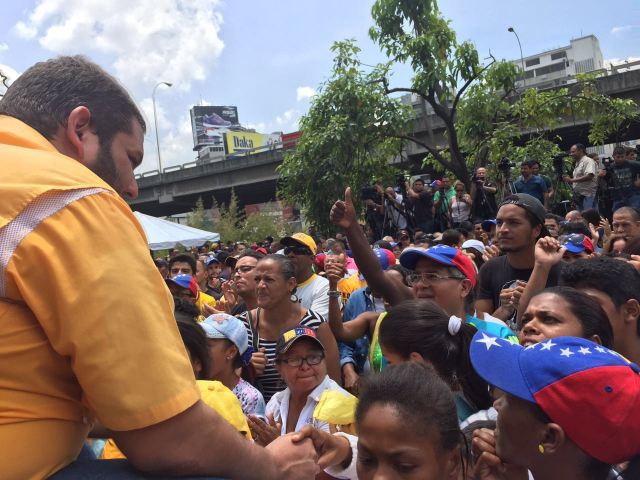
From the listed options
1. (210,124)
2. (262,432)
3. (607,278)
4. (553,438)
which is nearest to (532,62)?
(210,124)

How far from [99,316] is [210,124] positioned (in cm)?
10181

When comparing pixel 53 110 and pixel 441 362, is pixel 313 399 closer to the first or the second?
pixel 441 362

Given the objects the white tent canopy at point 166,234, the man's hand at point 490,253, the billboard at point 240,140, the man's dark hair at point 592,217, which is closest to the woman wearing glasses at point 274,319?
the man's hand at point 490,253

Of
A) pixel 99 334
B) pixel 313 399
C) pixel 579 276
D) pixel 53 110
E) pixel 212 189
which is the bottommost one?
pixel 313 399

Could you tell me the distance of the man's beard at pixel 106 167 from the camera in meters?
1.47

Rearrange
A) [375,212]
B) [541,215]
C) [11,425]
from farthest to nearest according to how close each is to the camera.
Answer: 1. [375,212]
2. [541,215]
3. [11,425]

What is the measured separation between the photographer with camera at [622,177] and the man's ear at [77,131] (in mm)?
8003

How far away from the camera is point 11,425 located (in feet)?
3.61

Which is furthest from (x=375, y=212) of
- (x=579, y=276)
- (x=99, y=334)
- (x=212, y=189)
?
(x=212, y=189)

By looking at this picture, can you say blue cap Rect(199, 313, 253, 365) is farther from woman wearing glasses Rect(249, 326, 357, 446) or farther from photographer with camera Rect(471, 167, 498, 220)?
photographer with camera Rect(471, 167, 498, 220)

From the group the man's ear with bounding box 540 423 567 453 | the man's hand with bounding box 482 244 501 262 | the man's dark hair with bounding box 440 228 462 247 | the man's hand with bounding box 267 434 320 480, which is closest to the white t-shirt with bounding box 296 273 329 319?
the man's hand with bounding box 482 244 501 262

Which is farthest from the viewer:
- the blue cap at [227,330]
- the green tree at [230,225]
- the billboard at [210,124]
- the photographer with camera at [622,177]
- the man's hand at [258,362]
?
the billboard at [210,124]

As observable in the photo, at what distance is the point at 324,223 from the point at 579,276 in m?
10.6

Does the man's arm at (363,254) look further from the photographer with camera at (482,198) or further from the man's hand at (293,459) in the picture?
the photographer with camera at (482,198)
